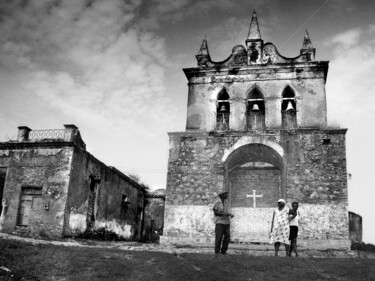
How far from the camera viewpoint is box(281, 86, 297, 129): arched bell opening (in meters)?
17.8

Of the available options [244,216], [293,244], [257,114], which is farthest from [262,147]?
[293,244]

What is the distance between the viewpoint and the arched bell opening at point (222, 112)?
18422 millimetres

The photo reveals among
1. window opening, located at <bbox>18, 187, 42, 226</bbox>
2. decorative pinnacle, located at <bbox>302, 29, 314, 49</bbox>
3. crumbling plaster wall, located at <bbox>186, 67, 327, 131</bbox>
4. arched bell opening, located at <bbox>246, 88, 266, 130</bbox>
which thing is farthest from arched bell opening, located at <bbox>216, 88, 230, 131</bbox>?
window opening, located at <bbox>18, 187, 42, 226</bbox>

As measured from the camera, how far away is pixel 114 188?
23.1 metres

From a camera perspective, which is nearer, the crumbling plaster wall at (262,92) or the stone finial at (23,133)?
the crumbling plaster wall at (262,92)

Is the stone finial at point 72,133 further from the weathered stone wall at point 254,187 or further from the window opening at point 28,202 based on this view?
the weathered stone wall at point 254,187

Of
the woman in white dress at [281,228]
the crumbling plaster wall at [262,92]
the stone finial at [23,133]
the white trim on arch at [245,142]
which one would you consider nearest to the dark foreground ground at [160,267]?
the woman in white dress at [281,228]

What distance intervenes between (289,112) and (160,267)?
36.8 feet

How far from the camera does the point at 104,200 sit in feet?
70.5

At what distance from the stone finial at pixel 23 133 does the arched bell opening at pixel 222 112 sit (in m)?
9.32

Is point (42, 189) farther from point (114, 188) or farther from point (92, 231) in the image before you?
point (114, 188)

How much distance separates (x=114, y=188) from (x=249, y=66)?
10465 mm

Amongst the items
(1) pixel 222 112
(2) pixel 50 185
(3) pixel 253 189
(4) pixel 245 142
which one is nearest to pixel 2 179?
(2) pixel 50 185

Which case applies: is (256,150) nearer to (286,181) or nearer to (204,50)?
(286,181)
